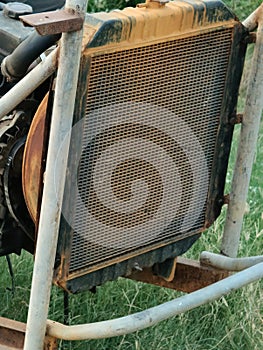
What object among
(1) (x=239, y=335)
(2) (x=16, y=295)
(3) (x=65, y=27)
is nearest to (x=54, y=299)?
(2) (x=16, y=295)

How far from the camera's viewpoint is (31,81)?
238cm

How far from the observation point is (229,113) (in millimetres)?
2855

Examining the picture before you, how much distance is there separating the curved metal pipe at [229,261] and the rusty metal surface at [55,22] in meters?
1.02

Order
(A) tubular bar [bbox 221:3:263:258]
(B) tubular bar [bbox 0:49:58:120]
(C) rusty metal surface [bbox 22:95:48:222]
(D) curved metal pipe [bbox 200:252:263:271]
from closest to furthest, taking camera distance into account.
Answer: (B) tubular bar [bbox 0:49:58:120]
(C) rusty metal surface [bbox 22:95:48:222]
(A) tubular bar [bbox 221:3:263:258]
(D) curved metal pipe [bbox 200:252:263:271]

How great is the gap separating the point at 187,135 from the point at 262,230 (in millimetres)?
1348

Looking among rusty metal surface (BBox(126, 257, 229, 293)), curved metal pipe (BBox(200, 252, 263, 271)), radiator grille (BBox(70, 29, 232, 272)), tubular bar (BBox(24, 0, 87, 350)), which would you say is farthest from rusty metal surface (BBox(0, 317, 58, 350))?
curved metal pipe (BBox(200, 252, 263, 271))

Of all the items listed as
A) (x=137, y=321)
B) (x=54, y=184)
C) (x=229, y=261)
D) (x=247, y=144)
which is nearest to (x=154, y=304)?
(x=229, y=261)

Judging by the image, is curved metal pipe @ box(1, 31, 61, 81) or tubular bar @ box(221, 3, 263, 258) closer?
curved metal pipe @ box(1, 31, 61, 81)

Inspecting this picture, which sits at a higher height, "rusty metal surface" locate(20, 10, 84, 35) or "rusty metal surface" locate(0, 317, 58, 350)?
"rusty metal surface" locate(20, 10, 84, 35)

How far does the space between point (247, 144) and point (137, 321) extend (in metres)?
0.69

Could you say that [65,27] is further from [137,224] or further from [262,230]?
[262,230]

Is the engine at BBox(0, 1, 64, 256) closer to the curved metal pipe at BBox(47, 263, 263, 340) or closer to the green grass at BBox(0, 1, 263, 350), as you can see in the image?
the curved metal pipe at BBox(47, 263, 263, 340)

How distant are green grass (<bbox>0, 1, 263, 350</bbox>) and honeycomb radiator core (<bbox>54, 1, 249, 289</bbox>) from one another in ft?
2.43

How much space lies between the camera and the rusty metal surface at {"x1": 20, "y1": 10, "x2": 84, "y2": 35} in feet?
7.18
